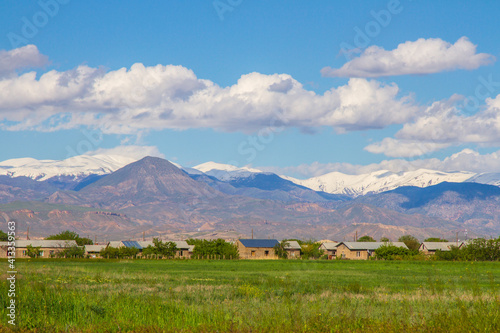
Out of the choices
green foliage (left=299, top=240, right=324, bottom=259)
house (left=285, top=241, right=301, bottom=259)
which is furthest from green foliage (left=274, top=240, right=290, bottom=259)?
green foliage (left=299, top=240, right=324, bottom=259)

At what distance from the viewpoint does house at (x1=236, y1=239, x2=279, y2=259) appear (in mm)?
175125

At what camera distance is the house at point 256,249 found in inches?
6895

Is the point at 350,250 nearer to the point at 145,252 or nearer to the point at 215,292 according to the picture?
the point at 145,252

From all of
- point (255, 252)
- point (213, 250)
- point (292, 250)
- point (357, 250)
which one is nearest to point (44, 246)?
point (255, 252)

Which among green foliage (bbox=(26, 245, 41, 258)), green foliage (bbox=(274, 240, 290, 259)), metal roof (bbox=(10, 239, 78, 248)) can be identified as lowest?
green foliage (bbox=(274, 240, 290, 259))

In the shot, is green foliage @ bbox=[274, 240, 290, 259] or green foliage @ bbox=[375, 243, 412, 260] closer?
green foliage @ bbox=[375, 243, 412, 260]

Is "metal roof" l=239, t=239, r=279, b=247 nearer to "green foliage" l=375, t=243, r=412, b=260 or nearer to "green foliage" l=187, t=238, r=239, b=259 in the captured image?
"green foliage" l=187, t=238, r=239, b=259

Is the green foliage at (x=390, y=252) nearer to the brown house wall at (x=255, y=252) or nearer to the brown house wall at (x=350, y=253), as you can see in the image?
the brown house wall at (x=350, y=253)

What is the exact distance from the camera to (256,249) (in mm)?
177250

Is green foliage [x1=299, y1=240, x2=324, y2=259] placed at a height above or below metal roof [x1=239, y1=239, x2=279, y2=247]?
below

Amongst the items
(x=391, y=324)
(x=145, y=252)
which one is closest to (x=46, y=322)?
(x=391, y=324)

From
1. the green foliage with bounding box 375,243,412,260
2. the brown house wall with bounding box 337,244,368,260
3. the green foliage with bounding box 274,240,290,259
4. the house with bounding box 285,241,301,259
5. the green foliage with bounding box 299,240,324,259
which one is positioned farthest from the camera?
the brown house wall with bounding box 337,244,368,260

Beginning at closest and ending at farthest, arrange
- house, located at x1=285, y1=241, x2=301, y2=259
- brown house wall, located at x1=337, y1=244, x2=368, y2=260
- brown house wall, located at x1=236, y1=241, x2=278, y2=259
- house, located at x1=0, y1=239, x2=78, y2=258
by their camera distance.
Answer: brown house wall, located at x1=236, y1=241, x2=278, y2=259 → house, located at x1=285, y1=241, x2=301, y2=259 → house, located at x1=0, y1=239, x2=78, y2=258 → brown house wall, located at x1=337, y1=244, x2=368, y2=260

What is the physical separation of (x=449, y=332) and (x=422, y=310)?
15.9 feet
